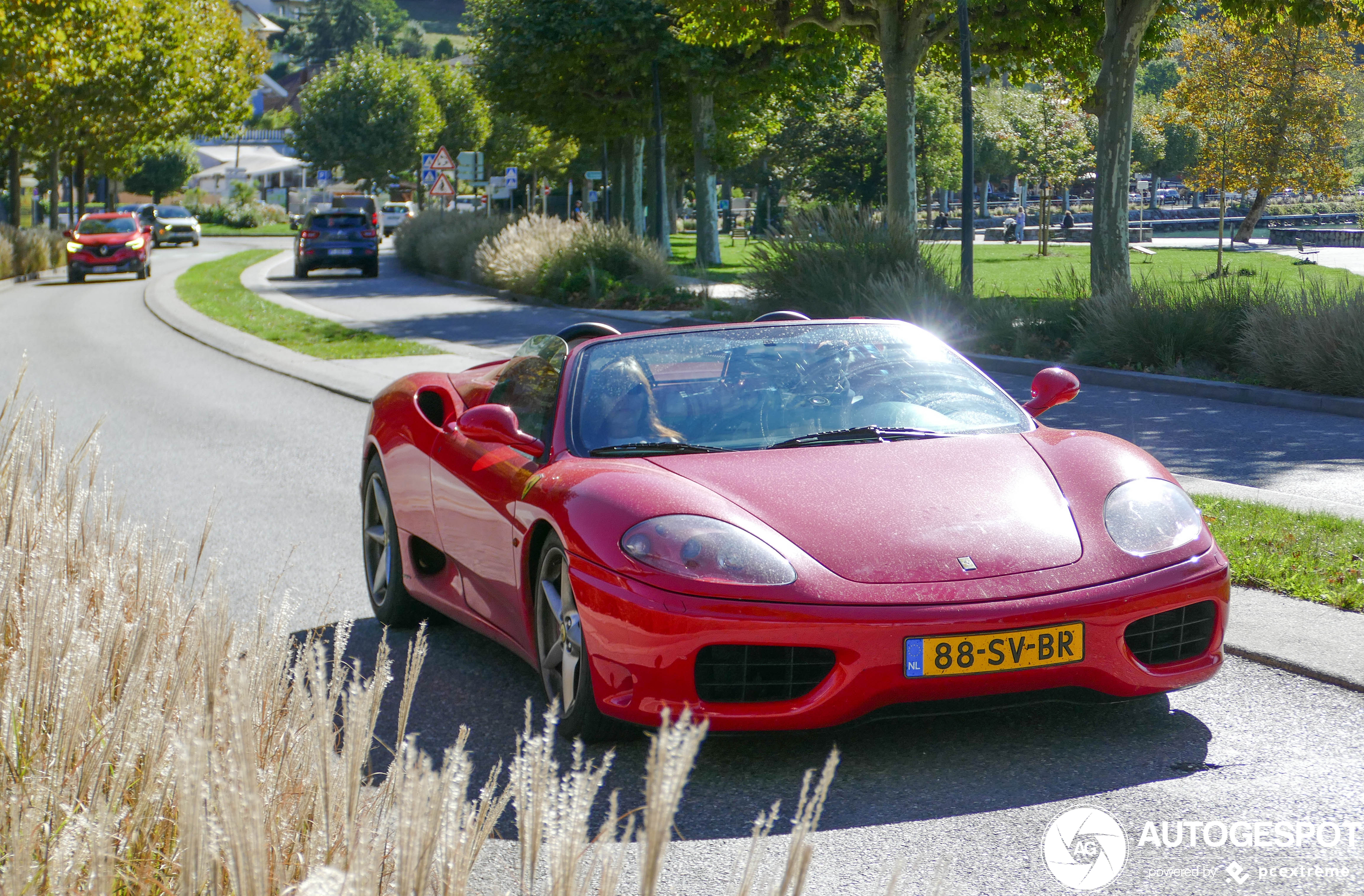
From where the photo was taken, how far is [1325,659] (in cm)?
527

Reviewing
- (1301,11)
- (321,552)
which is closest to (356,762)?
(321,552)

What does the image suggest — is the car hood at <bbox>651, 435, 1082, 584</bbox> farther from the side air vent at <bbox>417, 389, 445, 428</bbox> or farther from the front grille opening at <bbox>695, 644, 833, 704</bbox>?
the side air vent at <bbox>417, 389, 445, 428</bbox>

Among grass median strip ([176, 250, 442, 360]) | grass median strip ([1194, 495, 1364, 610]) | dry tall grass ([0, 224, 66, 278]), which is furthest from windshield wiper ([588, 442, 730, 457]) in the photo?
dry tall grass ([0, 224, 66, 278])

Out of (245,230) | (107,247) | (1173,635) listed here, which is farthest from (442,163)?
(245,230)

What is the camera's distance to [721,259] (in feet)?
148

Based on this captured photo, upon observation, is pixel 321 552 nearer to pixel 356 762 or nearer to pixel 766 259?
pixel 356 762

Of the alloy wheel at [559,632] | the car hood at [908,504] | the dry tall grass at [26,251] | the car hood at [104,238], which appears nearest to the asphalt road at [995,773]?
the alloy wheel at [559,632]

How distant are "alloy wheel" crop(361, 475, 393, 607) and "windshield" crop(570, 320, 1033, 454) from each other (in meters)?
1.39

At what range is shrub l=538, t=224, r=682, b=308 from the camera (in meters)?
27.4

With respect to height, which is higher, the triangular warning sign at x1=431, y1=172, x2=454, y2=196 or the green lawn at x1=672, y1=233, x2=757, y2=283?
the triangular warning sign at x1=431, y1=172, x2=454, y2=196

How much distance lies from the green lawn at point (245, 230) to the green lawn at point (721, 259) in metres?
22.9

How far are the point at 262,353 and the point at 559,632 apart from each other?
51.9 feet

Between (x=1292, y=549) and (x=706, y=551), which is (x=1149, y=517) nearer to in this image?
(x=706, y=551)

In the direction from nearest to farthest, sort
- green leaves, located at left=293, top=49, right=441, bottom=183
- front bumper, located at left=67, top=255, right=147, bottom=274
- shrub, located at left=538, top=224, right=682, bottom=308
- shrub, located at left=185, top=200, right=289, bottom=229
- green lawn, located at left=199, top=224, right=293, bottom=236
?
shrub, located at left=538, top=224, right=682, bottom=308 → front bumper, located at left=67, top=255, right=147, bottom=274 → green lawn, located at left=199, top=224, right=293, bottom=236 → shrub, located at left=185, top=200, right=289, bottom=229 → green leaves, located at left=293, top=49, right=441, bottom=183
